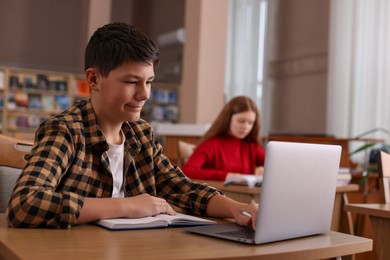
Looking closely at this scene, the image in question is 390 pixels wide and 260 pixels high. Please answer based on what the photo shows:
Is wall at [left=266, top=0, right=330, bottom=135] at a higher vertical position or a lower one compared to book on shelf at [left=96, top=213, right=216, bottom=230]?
higher

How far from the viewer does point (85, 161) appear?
133 cm

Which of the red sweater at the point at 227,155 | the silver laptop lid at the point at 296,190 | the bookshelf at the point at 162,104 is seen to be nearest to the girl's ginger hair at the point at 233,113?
the red sweater at the point at 227,155

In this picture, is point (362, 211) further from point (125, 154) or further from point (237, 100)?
point (237, 100)

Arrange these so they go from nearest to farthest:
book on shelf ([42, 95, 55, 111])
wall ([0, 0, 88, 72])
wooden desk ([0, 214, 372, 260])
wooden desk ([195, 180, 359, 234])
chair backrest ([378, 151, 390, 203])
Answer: wooden desk ([0, 214, 372, 260]), chair backrest ([378, 151, 390, 203]), wooden desk ([195, 180, 359, 234]), book on shelf ([42, 95, 55, 111]), wall ([0, 0, 88, 72])

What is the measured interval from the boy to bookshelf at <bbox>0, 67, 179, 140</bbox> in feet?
27.7

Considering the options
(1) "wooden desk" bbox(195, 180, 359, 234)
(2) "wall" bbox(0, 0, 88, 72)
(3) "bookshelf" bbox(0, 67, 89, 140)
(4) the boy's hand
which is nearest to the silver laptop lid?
(4) the boy's hand

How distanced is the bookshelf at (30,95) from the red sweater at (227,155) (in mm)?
6721

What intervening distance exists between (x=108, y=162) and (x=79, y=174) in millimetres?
89

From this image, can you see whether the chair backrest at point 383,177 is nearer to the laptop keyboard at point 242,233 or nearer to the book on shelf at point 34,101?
the laptop keyboard at point 242,233

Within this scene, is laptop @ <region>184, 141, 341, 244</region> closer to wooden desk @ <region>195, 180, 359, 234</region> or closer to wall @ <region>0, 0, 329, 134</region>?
wooden desk @ <region>195, 180, 359, 234</region>

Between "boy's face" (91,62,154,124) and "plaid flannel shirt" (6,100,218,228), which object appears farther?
"boy's face" (91,62,154,124)

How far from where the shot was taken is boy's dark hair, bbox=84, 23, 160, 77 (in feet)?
4.32

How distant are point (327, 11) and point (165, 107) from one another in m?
4.76

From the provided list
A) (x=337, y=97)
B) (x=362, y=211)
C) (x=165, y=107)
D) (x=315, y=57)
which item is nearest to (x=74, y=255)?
(x=362, y=211)
